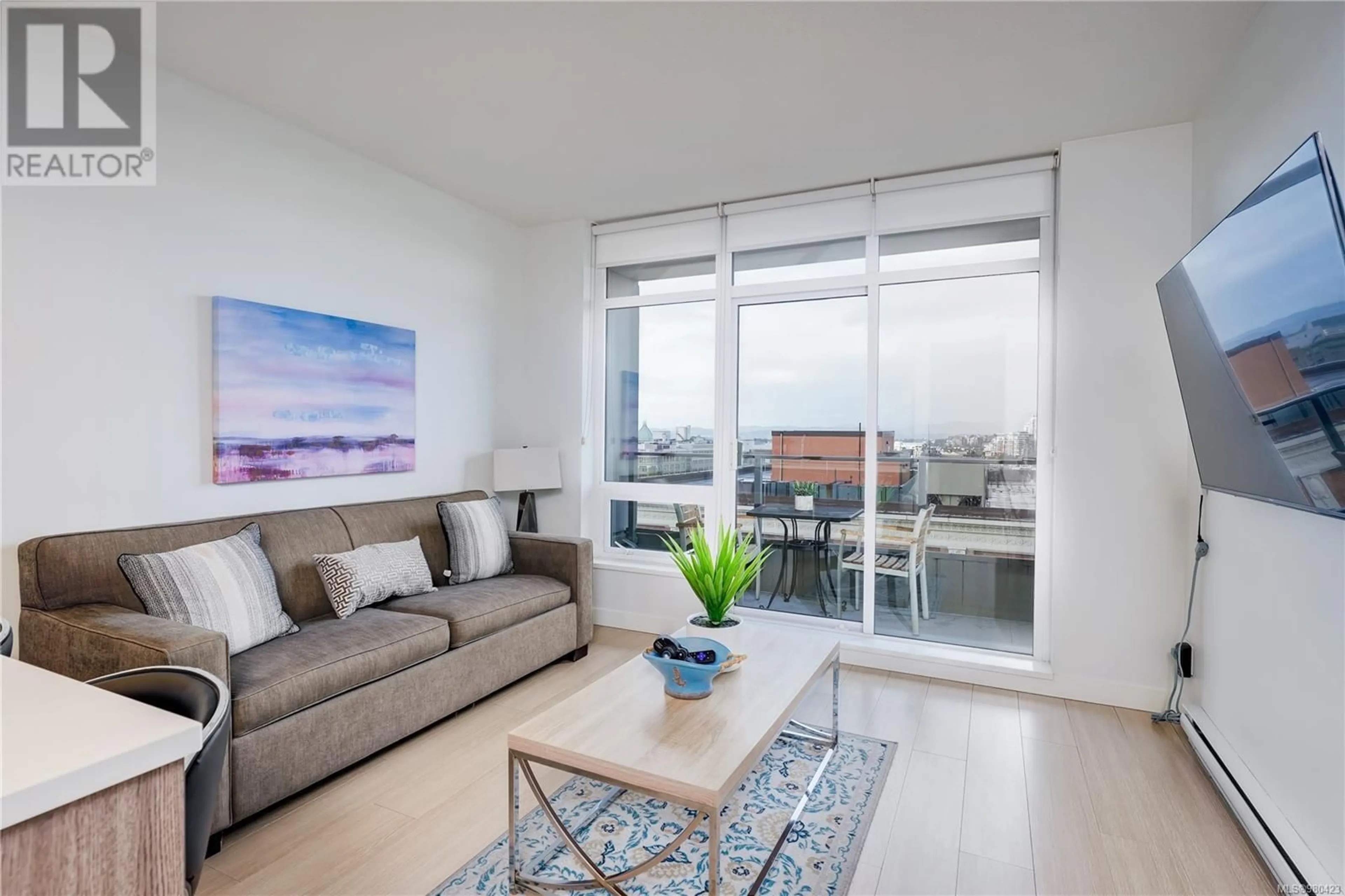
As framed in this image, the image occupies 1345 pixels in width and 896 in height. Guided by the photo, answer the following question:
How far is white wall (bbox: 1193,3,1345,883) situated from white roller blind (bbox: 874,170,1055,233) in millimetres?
702

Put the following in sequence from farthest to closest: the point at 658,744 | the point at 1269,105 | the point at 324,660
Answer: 1. the point at 324,660
2. the point at 1269,105
3. the point at 658,744

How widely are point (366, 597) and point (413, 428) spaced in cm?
116

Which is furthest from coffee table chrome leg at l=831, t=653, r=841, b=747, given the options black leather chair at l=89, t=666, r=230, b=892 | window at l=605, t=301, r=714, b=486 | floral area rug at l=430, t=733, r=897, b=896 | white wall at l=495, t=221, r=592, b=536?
white wall at l=495, t=221, r=592, b=536

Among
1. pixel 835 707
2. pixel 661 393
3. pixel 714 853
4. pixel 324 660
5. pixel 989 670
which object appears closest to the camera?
pixel 714 853

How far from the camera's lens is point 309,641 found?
2.44 m

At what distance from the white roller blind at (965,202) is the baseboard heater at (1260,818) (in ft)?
8.10

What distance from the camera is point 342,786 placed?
2303 millimetres

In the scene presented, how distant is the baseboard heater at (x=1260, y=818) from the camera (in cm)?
172

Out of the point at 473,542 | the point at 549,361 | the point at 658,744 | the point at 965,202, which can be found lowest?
the point at 658,744

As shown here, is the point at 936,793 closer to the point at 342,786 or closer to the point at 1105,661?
the point at 1105,661

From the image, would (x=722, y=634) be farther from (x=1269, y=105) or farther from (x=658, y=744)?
(x=1269, y=105)

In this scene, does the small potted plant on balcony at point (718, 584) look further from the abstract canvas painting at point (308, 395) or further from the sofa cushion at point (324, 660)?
the abstract canvas painting at point (308, 395)

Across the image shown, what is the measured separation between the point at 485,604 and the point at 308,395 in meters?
1.33

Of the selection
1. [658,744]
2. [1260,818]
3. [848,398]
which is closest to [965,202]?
[848,398]
